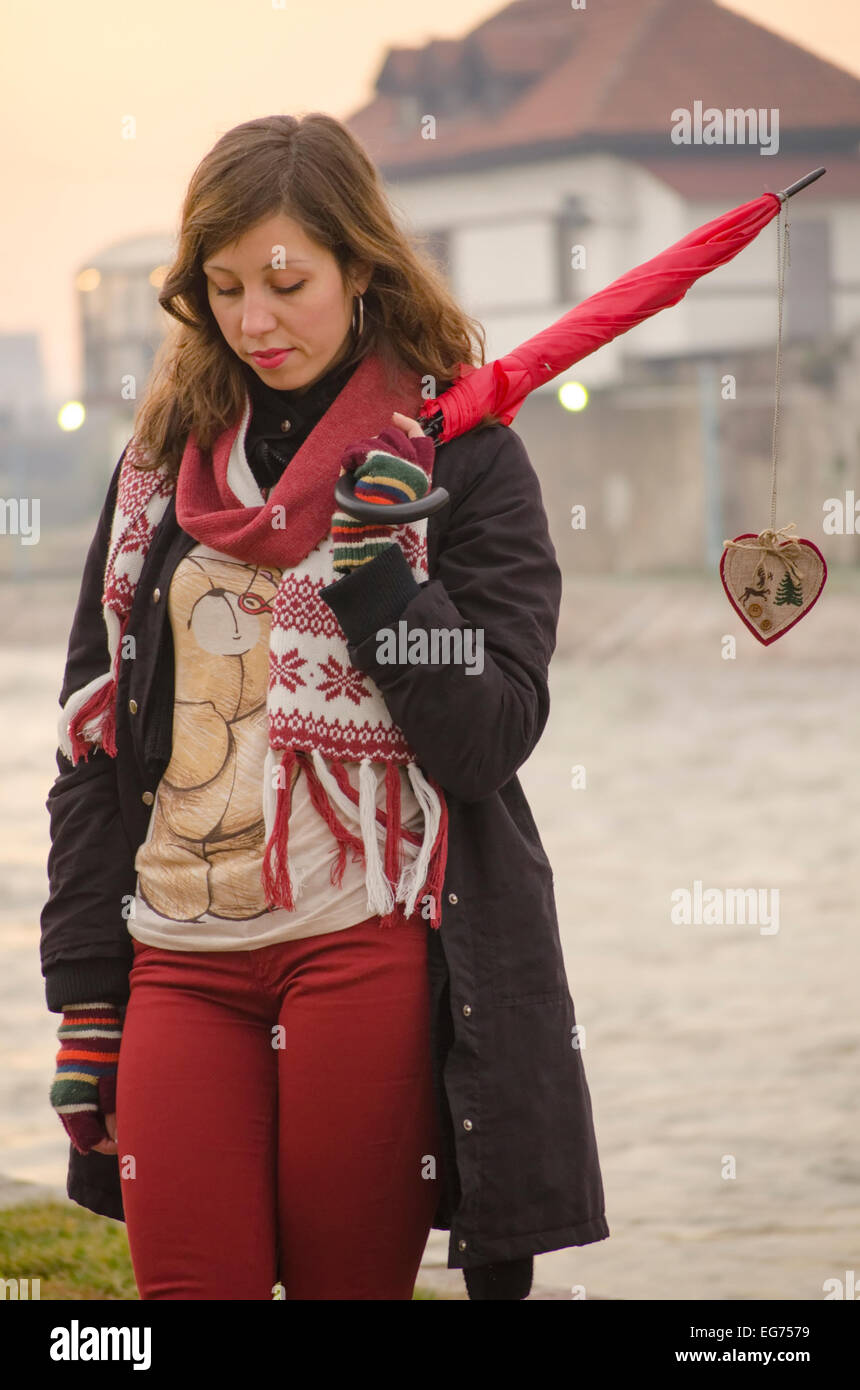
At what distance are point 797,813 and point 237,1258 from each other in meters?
9.63

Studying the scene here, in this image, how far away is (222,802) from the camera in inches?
77.7

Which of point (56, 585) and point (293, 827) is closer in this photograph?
A: point (293, 827)

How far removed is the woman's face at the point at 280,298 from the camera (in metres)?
1.95

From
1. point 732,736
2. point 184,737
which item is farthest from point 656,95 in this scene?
point 184,737

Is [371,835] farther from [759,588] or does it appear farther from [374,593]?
[759,588]

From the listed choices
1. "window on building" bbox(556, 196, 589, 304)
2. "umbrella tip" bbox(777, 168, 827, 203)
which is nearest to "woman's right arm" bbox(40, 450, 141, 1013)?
"umbrella tip" bbox(777, 168, 827, 203)

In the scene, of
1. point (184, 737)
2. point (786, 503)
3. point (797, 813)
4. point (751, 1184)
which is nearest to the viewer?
point (184, 737)

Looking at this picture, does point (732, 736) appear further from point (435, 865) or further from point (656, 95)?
point (656, 95)

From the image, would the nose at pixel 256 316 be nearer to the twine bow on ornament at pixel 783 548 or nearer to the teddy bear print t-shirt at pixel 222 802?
the teddy bear print t-shirt at pixel 222 802

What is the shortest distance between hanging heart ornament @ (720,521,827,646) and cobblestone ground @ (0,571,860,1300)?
1.68m

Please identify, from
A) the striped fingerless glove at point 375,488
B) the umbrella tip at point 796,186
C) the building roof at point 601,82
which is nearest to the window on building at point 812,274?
the building roof at point 601,82

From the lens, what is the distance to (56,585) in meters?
26.0

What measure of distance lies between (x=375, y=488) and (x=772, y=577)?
626mm

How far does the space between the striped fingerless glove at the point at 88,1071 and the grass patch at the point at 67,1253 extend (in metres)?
1.33
